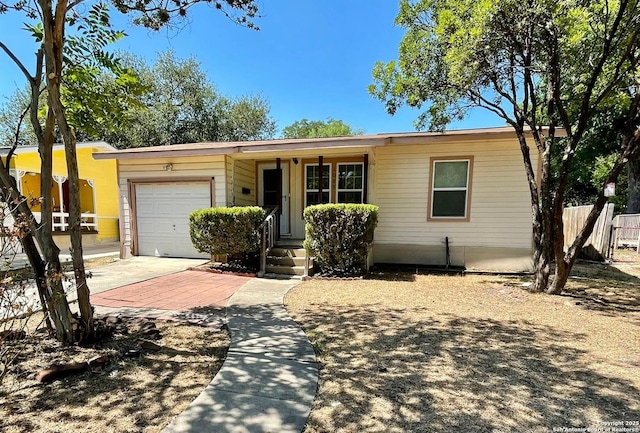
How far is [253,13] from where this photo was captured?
3.91 m

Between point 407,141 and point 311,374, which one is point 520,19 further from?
point 311,374

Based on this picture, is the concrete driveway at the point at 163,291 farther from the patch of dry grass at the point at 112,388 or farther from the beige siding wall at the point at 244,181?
the beige siding wall at the point at 244,181

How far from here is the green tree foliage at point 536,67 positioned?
454 centimetres

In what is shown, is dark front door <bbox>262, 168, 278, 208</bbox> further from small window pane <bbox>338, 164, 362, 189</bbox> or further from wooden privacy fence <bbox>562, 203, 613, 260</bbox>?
wooden privacy fence <bbox>562, 203, 613, 260</bbox>

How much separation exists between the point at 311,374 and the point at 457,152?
6892mm

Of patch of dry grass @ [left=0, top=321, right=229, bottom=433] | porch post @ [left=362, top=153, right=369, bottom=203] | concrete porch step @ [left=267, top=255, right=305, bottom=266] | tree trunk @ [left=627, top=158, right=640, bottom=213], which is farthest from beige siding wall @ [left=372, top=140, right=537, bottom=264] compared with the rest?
tree trunk @ [left=627, top=158, right=640, bottom=213]

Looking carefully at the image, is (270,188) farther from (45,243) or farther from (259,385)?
(259,385)

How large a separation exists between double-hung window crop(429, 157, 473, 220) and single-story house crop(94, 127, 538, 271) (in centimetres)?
2

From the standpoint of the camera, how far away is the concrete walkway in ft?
6.65

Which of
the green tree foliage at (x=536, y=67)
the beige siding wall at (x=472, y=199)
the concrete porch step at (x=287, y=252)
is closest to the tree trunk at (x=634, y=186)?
the green tree foliage at (x=536, y=67)

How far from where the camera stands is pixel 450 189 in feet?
26.3

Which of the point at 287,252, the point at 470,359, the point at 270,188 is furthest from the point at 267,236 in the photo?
the point at 470,359

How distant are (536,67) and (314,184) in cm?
573

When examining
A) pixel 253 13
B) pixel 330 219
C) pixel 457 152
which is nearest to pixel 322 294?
pixel 330 219
